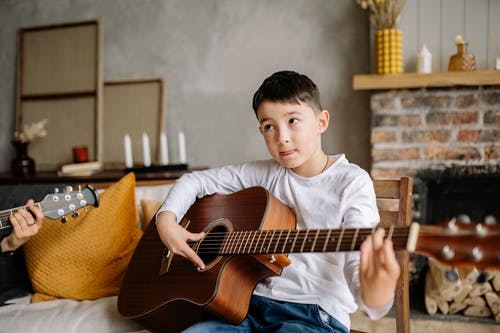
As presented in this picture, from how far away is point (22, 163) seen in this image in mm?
3137

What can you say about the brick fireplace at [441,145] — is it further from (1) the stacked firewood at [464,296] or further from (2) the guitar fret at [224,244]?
(2) the guitar fret at [224,244]

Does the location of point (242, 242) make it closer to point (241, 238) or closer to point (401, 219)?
point (241, 238)

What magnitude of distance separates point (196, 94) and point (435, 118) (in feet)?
4.98

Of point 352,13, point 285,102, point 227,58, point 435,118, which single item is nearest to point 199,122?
point 227,58

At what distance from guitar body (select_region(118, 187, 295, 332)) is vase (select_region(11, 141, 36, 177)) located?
1.86 m

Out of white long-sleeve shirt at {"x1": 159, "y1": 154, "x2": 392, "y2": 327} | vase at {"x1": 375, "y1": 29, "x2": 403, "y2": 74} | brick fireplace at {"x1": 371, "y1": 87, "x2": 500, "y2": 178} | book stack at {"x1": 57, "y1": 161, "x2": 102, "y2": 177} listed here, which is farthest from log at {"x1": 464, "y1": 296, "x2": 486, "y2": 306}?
book stack at {"x1": 57, "y1": 161, "x2": 102, "y2": 177}

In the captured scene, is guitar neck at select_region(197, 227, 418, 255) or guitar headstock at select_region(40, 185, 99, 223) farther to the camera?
guitar headstock at select_region(40, 185, 99, 223)

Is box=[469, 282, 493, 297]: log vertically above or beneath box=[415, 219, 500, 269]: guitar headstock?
beneath

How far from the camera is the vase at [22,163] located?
3129 millimetres

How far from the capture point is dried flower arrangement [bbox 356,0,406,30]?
2.48m

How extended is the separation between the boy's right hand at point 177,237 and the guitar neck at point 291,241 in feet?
0.13

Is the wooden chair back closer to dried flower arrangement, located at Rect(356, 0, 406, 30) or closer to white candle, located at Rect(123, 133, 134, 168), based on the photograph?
dried flower arrangement, located at Rect(356, 0, 406, 30)

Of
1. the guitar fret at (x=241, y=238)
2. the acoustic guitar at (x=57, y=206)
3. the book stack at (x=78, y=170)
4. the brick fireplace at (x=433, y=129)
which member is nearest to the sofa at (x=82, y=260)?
the acoustic guitar at (x=57, y=206)

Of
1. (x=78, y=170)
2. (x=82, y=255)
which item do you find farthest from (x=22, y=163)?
(x=82, y=255)
